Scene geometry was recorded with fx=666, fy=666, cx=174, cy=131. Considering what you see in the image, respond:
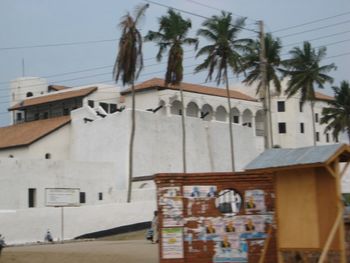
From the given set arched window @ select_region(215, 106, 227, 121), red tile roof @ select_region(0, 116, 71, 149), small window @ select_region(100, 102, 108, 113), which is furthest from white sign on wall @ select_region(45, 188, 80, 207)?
arched window @ select_region(215, 106, 227, 121)

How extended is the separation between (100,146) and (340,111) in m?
27.9

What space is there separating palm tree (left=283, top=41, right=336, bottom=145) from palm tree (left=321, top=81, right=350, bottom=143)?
22.0 feet

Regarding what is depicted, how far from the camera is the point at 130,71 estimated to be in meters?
47.9

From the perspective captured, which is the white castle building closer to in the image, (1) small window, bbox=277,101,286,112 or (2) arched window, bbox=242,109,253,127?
(2) arched window, bbox=242,109,253,127

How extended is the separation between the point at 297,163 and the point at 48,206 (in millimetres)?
27962

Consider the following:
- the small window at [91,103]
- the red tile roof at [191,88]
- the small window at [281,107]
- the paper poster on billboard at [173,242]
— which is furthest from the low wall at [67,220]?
the small window at [281,107]

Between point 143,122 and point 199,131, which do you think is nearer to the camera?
point 143,122

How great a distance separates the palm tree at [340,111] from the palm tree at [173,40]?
22.7 m

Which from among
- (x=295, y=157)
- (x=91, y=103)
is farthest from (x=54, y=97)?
(x=295, y=157)

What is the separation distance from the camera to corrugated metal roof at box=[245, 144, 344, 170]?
44.1 ft

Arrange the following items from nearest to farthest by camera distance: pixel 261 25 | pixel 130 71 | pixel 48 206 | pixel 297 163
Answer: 1. pixel 297 163
2. pixel 261 25
3. pixel 48 206
4. pixel 130 71

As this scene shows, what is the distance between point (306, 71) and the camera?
63062mm

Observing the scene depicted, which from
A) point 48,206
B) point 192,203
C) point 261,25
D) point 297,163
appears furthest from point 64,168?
point 297,163

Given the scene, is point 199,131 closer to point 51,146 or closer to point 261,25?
point 51,146
